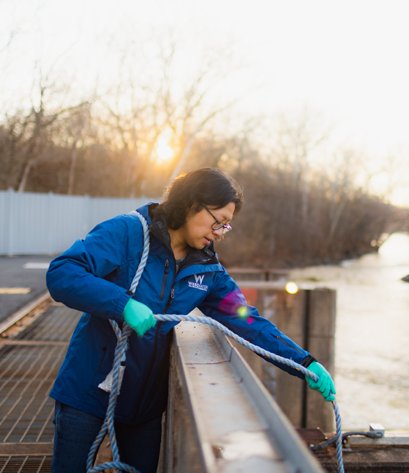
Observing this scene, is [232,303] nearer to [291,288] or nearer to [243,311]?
[243,311]

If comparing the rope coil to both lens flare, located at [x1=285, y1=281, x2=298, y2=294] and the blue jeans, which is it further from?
lens flare, located at [x1=285, y1=281, x2=298, y2=294]

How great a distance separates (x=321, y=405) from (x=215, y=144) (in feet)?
80.6

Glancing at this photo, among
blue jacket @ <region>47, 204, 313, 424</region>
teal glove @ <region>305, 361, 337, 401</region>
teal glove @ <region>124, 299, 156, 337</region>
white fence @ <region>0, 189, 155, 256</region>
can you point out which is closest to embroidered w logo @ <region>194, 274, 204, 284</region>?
blue jacket @ <region>47, 204, 313, 424</region>

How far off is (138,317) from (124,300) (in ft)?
0.28

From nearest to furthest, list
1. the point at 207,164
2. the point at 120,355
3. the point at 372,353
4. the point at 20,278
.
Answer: the point at 120,355
the point at 20,278
the point at 372,353
the point at 207,164

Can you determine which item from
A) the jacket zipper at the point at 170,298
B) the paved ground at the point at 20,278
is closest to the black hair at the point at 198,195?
the jacket zipper at the point at 170,298

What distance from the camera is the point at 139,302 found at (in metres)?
2.08

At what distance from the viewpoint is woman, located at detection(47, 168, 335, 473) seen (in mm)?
2045

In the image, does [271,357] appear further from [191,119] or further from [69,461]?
[191,119]

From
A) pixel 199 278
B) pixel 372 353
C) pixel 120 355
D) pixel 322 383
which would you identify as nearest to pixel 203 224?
pixel 199 278

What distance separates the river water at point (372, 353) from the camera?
538 inches

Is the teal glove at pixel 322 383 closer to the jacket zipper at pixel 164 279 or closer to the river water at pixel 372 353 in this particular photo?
the jacket zipper at pixel 164 279

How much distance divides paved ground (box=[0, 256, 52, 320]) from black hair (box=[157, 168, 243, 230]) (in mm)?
5434

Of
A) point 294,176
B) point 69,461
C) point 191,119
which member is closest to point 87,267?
point 69,461
